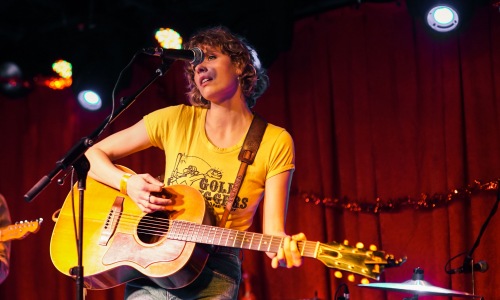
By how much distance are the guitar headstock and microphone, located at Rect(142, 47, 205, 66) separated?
1265mm

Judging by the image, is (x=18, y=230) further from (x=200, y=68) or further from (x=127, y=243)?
(x=200, y=68)

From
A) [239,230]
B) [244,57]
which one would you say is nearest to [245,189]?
[239,230]

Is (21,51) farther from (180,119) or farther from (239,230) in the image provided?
(239,230)

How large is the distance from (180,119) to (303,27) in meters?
3.53

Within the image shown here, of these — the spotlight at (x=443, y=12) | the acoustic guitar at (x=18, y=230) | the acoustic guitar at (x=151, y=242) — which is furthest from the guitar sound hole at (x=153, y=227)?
the spotlight at (x=443, y=12)

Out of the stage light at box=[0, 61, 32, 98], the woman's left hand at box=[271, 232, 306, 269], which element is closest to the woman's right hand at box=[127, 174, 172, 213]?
the woman's left hand at box=[271, 232, 306, 269]

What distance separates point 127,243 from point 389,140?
3618 mm

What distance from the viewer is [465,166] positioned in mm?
6051

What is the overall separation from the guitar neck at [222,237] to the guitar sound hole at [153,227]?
0.08 m

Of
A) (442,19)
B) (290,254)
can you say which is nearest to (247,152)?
(290,254)

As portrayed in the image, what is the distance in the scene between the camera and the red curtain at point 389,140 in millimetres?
5969

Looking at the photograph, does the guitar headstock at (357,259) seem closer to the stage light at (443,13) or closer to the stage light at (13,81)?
the stage light at (443,13)

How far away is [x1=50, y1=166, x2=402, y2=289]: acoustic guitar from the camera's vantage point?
315 centimetres

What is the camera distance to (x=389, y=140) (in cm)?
639
